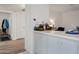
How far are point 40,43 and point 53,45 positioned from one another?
0.76 meters

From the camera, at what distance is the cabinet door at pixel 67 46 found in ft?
6.58

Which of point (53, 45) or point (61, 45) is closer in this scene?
point (61, 45)

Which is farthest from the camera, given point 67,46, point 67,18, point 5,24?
point 67,18

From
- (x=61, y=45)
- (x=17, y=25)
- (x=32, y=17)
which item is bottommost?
(x=61, y=45)

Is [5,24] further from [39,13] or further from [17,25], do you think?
[39,13]

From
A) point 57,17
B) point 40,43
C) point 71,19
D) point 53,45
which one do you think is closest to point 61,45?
point 53,45

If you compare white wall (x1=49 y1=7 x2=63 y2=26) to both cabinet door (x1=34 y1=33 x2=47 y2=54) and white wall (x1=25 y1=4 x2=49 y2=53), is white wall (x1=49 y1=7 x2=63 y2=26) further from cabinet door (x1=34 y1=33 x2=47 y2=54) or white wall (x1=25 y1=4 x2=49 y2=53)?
cabinet door (x1=34 y1=33 x2=47 y2=54)

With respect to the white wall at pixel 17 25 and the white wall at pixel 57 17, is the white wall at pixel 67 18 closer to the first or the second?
the white wall at pixel 57 17

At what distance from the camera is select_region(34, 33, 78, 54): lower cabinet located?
6.82 feet

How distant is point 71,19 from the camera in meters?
8.39

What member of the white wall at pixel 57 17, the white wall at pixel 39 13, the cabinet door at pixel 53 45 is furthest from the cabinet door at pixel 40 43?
the white wall at pixel 57 17

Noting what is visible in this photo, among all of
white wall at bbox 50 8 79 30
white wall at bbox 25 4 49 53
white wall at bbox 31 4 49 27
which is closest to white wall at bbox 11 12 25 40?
white wall at bbox 50 8 79 30

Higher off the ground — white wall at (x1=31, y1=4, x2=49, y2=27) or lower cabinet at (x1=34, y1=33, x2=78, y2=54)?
white wall at (x1=31, y1=4, x2=49, y2=27)
